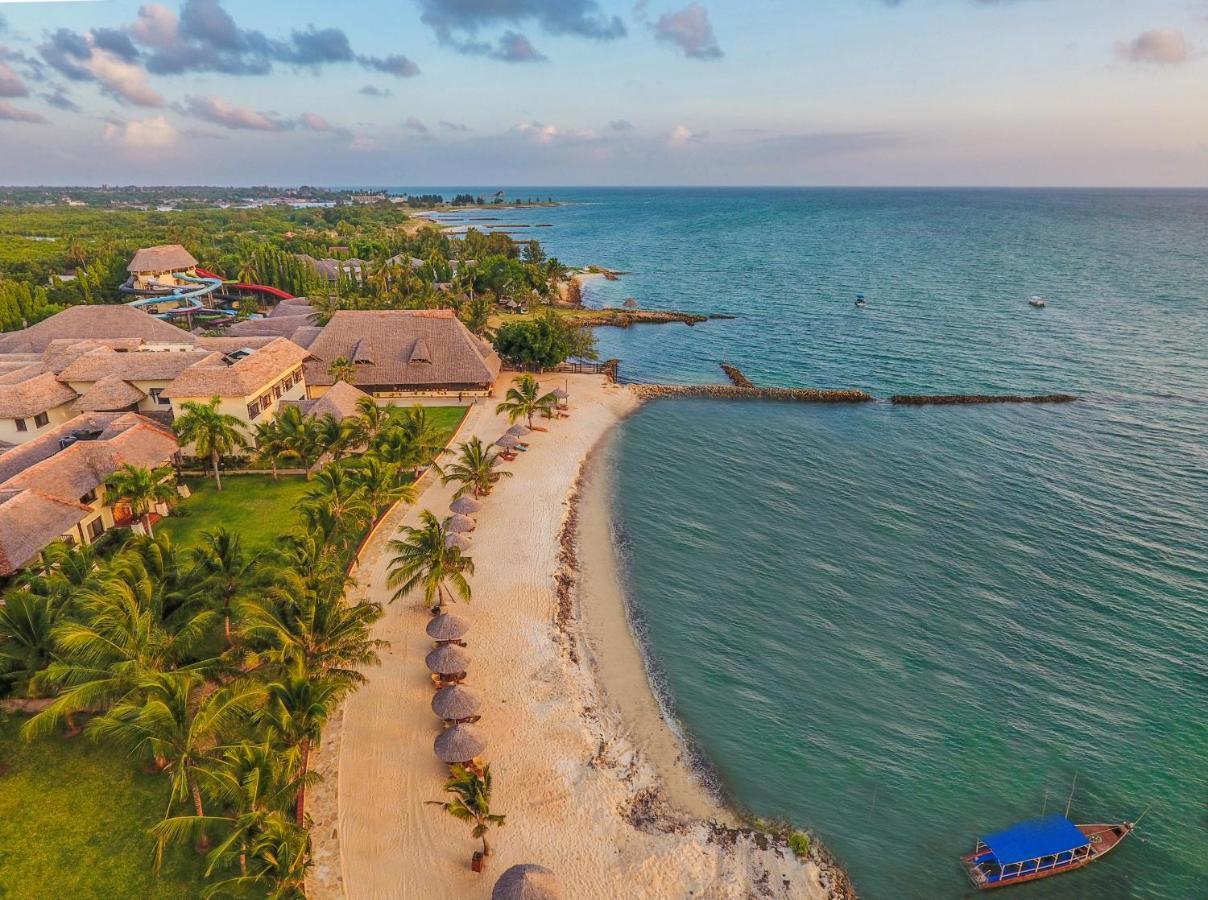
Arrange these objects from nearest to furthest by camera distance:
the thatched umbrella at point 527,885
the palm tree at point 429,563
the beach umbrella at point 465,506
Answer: the thatched umbrella at point 527,885, the palm tree at point 429,563, the beach umbrella at point 465,506

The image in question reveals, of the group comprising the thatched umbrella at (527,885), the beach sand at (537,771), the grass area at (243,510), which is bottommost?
the beach sand at (537,771)

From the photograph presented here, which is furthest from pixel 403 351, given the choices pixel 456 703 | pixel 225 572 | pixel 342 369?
pixel 456 703

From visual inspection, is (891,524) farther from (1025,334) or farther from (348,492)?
(1025,334)

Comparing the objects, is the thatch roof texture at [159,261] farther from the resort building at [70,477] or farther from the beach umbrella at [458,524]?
the beach umbrella at [458,524]

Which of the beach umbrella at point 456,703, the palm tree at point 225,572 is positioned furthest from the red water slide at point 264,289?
the beach umbrella at point 456,703

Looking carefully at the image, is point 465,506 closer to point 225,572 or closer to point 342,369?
point 225,572

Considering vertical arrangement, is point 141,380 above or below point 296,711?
above

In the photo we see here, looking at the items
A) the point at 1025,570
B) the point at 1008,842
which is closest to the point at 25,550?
the point at 1008,842

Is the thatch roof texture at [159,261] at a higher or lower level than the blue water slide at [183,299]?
higher
